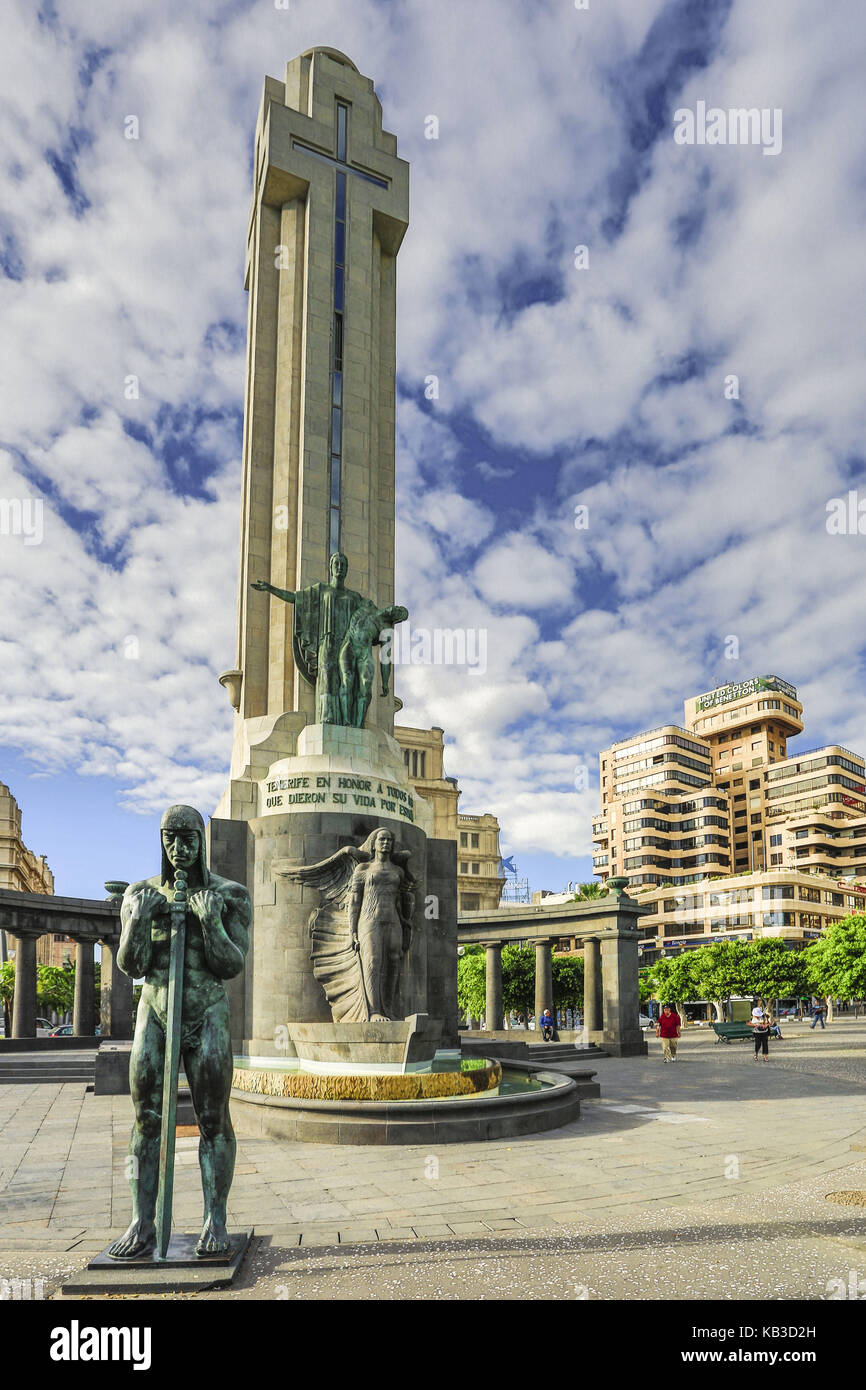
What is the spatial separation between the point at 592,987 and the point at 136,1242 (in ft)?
115

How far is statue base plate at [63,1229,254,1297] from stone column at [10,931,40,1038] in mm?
34555

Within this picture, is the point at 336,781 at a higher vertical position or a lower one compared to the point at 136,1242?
higher

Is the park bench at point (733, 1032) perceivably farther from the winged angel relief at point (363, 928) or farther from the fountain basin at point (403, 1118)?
the fountain basin at point (403, 1118)

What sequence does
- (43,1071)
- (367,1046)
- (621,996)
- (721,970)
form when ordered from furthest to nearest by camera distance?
1. (721,970)
2. (621,996)
3. (43,1071)
4. (367,1046)

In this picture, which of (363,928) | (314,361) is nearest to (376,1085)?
(363,928)

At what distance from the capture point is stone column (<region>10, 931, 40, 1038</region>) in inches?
1527

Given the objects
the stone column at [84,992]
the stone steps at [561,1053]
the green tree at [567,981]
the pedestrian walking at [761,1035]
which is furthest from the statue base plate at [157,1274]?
the green tree at [567,981]

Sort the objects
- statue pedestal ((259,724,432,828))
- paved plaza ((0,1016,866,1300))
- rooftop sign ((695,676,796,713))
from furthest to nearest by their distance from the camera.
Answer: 1. rooftop sign ((695,676,796,713))
2. statue pedestal ((259,724,432,828))
3. paved plaza ((0,1016,866,1300))

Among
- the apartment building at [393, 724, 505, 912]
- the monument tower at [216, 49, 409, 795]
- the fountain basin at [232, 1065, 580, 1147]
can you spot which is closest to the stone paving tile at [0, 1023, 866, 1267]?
the fountain basin at [232, 1065, 580, 1147]

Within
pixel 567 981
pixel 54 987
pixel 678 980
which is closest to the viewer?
pixel 567 981

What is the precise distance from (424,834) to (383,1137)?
46.3ft

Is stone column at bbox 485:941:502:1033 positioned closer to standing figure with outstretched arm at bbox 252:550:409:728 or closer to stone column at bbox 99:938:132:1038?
Result: stone column at bbox 99:938:132:1038

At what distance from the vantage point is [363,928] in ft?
68.9

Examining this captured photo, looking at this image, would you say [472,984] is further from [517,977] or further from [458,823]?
[458,823]
